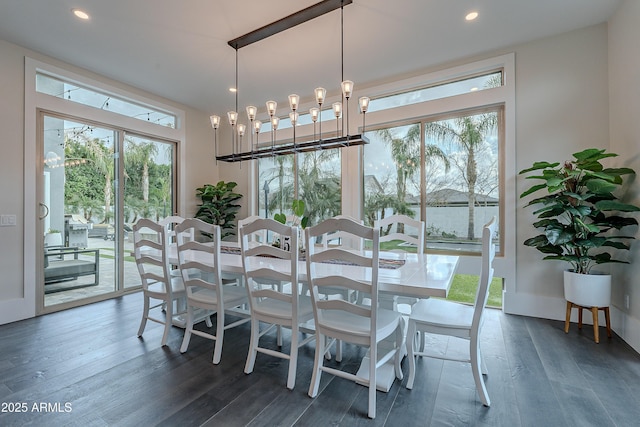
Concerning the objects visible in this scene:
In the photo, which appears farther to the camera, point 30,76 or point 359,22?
point 30,76

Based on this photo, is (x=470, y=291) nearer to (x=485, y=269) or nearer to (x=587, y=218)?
(x=587, y=218)

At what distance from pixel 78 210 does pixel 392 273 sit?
4.00 meters

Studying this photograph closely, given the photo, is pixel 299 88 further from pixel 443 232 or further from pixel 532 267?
pixel 532 267

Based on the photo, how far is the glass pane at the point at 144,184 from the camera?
4.20 meters

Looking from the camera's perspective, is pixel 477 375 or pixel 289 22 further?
pixel 289 22

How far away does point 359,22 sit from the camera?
282cm

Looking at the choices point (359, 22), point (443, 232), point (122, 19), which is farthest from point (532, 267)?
point (122, 19)

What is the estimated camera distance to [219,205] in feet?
16.6

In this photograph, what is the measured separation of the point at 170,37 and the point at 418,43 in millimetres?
2650

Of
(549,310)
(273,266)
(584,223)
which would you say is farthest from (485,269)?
(549,310)

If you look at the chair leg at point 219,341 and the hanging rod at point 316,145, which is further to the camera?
the hanging rod at point 316,145

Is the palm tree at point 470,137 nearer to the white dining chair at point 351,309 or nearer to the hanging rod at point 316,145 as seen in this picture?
the hanging rod at point 316,145

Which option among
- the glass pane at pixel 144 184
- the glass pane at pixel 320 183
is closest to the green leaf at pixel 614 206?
the glass pane at pixel 320 183

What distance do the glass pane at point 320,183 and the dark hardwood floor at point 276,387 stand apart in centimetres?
237
